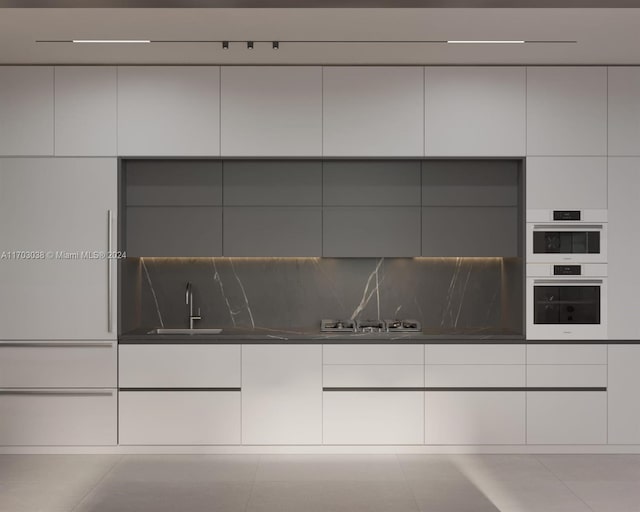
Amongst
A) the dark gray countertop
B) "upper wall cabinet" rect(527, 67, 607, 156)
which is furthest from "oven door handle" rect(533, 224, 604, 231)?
the dark gray countertop

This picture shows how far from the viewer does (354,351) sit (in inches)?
192

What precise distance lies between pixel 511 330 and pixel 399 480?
153cm

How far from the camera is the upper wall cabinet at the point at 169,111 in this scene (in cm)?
489

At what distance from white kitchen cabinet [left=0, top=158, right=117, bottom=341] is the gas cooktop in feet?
5.10

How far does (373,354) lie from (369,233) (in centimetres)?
90

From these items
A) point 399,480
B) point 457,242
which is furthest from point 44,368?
point 457,242

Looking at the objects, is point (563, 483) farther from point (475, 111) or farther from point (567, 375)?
point (475, 111)

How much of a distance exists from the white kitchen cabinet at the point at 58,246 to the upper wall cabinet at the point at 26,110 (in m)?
0.10

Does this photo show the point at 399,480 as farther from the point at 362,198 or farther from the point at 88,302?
the point at 88,302

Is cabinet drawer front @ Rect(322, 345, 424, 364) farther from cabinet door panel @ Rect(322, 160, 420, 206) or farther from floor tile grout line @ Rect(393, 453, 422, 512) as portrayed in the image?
cabinet door panel @ Rect(322, 160, 420, 206)

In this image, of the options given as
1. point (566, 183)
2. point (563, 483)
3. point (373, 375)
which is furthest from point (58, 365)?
point (566, 183)

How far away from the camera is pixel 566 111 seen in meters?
4.91

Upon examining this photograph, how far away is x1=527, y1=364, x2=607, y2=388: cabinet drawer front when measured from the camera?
16.0ft

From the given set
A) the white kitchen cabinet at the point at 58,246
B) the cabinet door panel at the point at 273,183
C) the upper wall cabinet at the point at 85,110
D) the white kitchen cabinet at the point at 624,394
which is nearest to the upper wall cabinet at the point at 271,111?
the cabinet door panel at the point at 273,183
